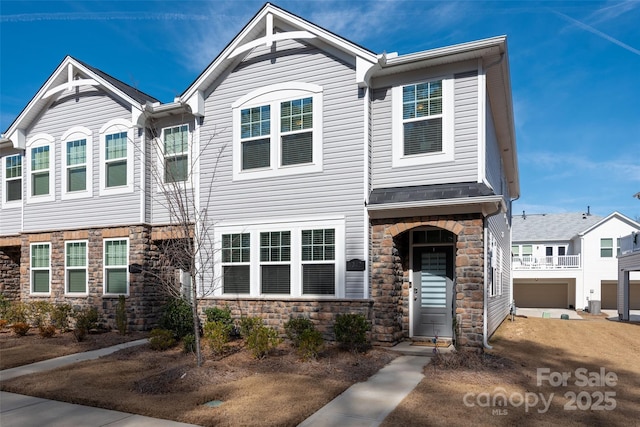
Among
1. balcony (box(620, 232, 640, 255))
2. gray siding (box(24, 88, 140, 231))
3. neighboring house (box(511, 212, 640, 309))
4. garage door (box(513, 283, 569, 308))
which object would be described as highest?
gray siding (box(24, 88, 140, 231))

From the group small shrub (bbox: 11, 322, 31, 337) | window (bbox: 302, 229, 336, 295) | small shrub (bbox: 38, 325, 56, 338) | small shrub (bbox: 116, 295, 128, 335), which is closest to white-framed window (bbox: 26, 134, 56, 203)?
small shrub (bbox: 11, 322, 31, 337)

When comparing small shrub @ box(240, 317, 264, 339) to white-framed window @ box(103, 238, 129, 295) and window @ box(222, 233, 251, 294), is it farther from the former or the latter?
white-framed window @ box(103, 238, 129, 295)

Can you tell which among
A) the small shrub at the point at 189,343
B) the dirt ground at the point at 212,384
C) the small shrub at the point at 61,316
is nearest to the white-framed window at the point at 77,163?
the small shrub at the point at 61,316

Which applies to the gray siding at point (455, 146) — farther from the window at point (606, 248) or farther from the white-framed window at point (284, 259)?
the window at point (606, 248)

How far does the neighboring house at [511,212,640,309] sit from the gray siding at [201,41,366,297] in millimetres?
23984

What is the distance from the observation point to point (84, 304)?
42.5 feet

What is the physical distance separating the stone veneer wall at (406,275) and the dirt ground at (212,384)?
3.26 feet

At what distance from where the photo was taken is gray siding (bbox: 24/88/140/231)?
12656 millimetres

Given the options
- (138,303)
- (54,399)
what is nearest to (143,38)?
(138,303)

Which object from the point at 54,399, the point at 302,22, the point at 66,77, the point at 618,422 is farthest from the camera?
the point at 66,77

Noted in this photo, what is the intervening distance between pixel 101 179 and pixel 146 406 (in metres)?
8.68

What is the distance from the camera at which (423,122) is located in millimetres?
9695

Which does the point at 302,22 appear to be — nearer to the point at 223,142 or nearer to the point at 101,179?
the point at 223,142

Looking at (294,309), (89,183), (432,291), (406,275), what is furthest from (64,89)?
(432,291)
